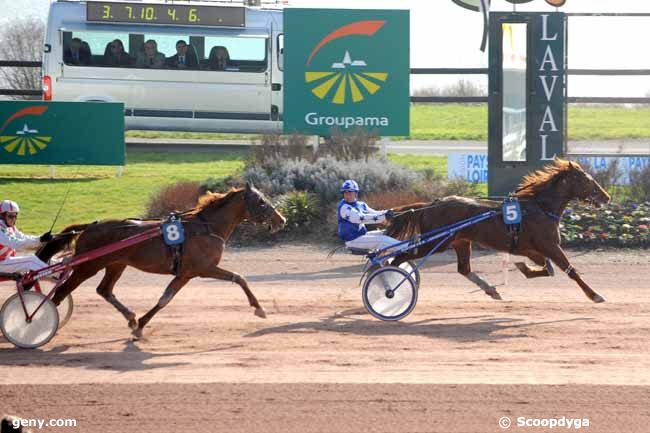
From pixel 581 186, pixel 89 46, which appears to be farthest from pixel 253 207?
pixel 89 46

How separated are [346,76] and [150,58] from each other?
14.9 ft

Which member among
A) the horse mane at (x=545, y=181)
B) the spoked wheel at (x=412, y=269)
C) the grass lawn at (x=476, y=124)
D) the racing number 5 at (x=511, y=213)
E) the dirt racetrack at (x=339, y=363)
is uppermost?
the grass lawn at (x=476, y=124)

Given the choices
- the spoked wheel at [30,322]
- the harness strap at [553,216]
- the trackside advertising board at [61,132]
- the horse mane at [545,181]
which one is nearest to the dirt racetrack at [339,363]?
the spoked wheel at [30,322]

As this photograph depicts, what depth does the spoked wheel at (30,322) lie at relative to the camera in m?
9.81

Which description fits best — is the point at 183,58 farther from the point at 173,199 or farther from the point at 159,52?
the point at 173,199

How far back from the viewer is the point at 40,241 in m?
10.0

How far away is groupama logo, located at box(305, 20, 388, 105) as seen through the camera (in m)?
20.6

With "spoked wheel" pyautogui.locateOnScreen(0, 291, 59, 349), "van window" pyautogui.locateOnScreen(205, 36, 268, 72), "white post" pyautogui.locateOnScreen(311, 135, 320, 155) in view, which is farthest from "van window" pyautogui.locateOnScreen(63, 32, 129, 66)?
"spoked wheel" pyautogui.locateOnScreen(0, 291, 59, 349)

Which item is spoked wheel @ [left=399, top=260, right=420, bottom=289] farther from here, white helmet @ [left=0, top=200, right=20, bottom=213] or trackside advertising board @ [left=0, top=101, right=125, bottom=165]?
trackside advertising board @ [left=0, top=101, right=125, bottom=165]

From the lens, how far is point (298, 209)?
17109 millimetres

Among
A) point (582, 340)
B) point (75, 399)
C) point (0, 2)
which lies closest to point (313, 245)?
point (582, 340)

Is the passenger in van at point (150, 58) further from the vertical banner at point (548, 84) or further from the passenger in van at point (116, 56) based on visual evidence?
the vertical banner at point (548, 84)

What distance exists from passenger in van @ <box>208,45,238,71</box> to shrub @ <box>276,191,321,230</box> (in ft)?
20.7

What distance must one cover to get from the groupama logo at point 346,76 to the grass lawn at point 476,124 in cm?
384
